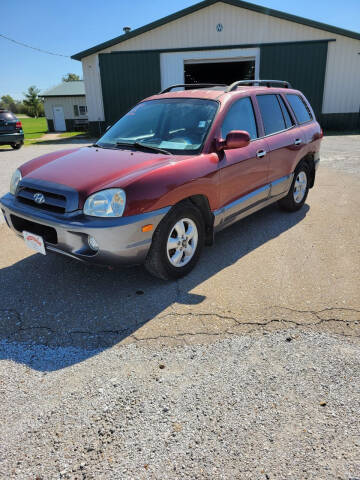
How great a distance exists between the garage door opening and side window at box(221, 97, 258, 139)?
18.0 meters

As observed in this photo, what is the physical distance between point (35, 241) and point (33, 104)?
3096 inches

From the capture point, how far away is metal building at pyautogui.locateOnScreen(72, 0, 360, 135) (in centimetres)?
1731

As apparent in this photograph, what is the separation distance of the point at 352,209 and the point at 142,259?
4208 millimetres

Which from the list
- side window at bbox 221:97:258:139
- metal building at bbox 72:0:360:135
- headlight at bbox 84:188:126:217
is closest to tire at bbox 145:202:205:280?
headlight at bbox 84:188:126:217

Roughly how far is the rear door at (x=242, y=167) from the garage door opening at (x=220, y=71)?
59.4ft

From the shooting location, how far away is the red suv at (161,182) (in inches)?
121

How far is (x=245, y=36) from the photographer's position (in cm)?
1762

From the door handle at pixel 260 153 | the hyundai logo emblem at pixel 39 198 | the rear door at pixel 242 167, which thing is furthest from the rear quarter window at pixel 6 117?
the door handle at pixel 260 153

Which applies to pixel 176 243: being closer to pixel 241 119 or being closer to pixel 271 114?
pixel 241 119

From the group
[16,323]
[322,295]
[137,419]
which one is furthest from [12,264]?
[322,295]

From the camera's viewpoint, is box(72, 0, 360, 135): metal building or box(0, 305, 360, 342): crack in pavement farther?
box(72, 0, 360, 135): metal building

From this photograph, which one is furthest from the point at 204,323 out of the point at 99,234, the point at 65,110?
the point at 65,110

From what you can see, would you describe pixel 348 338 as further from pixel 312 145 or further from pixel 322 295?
pixel 312 145

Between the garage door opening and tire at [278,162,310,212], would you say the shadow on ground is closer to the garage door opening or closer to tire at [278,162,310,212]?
tire at [278,162,310,212]
